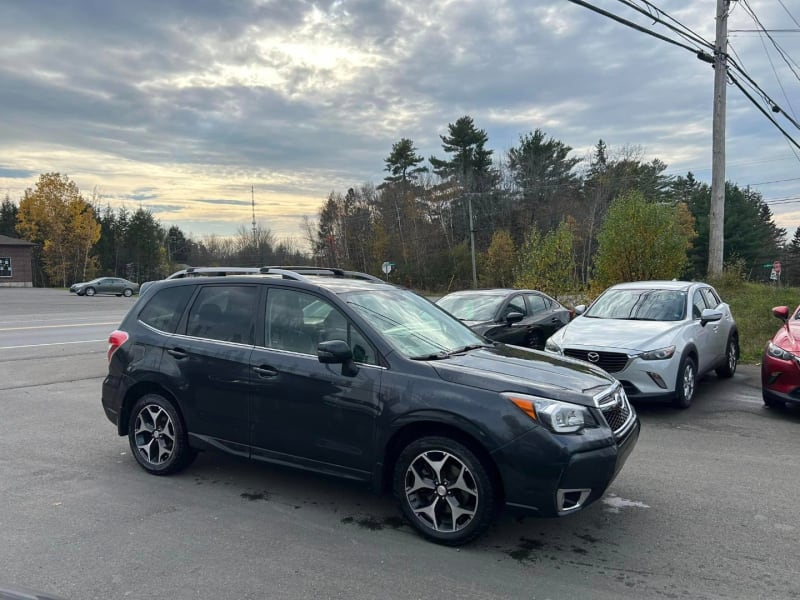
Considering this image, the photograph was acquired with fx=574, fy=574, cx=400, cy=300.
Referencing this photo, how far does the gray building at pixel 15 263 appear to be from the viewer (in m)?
62.2

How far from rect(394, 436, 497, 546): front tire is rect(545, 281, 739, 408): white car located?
403 cm

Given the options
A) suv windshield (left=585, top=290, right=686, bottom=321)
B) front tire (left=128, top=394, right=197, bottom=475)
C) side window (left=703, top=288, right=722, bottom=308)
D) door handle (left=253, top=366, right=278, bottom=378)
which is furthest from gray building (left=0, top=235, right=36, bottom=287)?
door handle (left=253, top=366, right=278, bottom=378)

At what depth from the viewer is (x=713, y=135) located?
641 inches

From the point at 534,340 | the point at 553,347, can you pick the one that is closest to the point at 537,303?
the point at 534,340

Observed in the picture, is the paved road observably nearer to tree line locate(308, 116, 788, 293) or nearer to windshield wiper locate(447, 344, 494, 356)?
windshield wiper locate(447, 344, 494, 356)

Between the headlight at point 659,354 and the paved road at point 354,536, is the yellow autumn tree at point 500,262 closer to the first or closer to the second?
the headlight at point 659,354

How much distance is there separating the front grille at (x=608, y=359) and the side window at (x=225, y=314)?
4.33m

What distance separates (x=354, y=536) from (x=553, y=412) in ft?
5.11

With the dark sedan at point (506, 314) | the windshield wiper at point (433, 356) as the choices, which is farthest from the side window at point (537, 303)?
the windshield wiper at point (433, 356)

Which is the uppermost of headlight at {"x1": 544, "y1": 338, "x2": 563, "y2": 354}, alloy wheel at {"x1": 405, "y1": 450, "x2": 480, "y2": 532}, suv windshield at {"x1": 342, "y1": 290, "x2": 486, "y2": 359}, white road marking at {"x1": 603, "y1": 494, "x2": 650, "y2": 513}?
suv windshield at {"x1": 342, "y1": 290, "x2": 486, "y2": 359}

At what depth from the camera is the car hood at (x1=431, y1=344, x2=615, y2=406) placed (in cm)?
363

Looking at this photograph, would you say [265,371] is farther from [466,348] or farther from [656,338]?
[656,338]

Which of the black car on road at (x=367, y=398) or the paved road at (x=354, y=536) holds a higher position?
the black car on road at (x=367, y=398)

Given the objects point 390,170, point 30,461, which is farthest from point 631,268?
point 390,170
